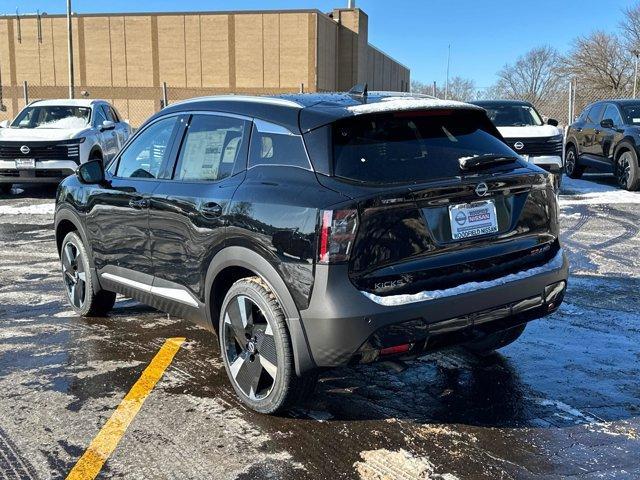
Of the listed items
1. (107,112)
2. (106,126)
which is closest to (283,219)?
(106,126)

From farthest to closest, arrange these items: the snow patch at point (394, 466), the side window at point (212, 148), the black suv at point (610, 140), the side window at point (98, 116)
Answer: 1. the side window at point (98, 116)
2. the black suv at point (610, 140)
3. the side window at point (212, 148)
4. the snow patch at point (394, 466)

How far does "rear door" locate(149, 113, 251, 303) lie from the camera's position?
4.00 meters

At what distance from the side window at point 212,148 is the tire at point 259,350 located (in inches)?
29.8

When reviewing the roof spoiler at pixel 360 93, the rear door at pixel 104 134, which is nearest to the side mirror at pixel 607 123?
the rear door at pixel 104 134

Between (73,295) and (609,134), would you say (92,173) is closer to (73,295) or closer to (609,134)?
(73,295)

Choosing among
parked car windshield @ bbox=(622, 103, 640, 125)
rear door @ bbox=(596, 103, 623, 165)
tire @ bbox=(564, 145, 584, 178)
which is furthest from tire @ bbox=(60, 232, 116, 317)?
tire @ bbox=(564, 145, 584, 178)

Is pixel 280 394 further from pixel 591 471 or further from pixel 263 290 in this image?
pixel 591 471

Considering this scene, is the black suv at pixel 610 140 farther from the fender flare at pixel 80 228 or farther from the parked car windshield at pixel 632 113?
the fender flare at pixel 80 228

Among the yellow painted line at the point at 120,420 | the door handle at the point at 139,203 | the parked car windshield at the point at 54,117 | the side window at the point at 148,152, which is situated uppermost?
the parked car windshield at the point at 54,117

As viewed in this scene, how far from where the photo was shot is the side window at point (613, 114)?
14.2 meters

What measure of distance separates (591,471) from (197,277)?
241 centimetres

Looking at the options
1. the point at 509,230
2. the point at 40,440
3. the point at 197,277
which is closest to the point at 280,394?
the point at 197,277

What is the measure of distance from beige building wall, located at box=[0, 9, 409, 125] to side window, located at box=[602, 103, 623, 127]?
29.6 meters

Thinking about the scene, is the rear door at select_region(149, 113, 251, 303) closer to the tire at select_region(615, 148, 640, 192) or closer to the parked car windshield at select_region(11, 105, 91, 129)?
the parked car windshield at select_region(11, 105, 91, 129)
